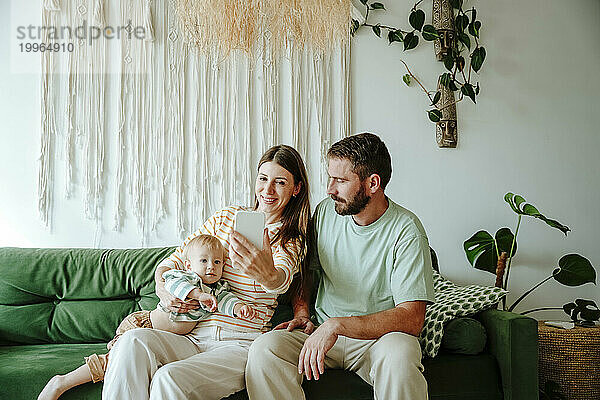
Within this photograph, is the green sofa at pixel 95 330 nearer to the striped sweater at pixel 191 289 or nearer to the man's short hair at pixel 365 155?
the striped sweater at pixel 191 289

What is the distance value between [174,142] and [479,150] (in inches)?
62.6

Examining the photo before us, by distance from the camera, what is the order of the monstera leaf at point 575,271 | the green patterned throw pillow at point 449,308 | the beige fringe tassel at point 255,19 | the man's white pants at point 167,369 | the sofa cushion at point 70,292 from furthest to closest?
the monstera leaf at point 575,271 → the sofa cushion at point 70,292 → the green patterned throw pillow at point 449,308 → the man's white pants at point 167,369 → the beige fringe tassel at point 255,19

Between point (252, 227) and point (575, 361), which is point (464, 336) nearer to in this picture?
point (575, 361)

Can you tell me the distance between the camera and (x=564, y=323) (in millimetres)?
2926

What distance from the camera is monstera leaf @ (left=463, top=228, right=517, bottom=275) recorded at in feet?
10.3

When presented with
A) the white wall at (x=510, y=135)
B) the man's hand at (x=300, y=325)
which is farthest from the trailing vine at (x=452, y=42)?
the man's hand at (x=300, y=325)

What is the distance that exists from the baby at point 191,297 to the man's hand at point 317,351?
1.04ft

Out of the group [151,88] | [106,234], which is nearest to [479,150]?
[151,88]

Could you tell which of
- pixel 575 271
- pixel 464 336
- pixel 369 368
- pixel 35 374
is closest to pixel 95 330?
pixel 35 374

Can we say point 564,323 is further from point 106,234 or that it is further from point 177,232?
point 106,234

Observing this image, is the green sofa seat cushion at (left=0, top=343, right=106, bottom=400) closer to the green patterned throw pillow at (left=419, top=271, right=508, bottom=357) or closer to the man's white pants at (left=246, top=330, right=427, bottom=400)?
the man's white pants at (left=246, top=330, right=427, bottom=400)

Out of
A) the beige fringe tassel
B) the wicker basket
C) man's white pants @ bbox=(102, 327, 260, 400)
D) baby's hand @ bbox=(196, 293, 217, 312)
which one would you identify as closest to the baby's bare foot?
man's white pants @ bbox=(102, 327, 260, 400)

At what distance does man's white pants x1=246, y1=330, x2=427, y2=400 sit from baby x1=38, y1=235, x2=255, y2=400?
21cm

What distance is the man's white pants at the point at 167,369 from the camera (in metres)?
1.87
